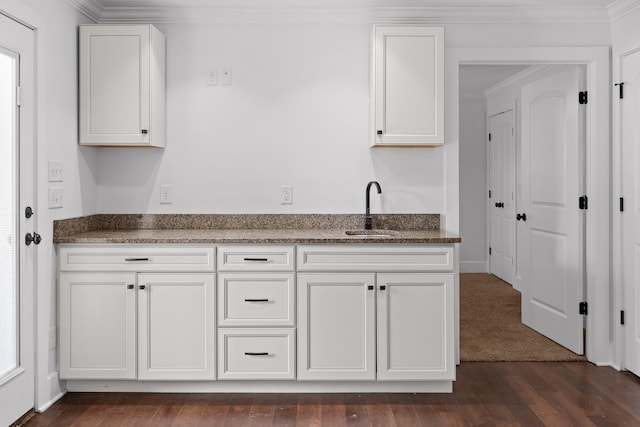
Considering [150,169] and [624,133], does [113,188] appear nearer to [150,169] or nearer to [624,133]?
[150,169]

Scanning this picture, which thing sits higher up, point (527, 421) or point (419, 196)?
point (419, 196)

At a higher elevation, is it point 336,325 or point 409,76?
point 409,76

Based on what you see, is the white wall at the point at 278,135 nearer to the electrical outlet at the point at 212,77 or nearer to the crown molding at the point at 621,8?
the electrical outlet at the point at 212,77

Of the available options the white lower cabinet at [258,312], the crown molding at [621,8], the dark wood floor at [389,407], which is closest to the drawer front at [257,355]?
the white lower cabinet at [258,312]

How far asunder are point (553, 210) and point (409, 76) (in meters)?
1.57

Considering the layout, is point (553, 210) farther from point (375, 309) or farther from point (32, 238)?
point (32, 238)

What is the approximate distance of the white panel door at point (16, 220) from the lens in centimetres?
252

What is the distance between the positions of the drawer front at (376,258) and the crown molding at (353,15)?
1525 millimetres

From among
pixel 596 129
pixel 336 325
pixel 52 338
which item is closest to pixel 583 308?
pixel 596 129

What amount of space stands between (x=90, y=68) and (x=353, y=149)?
1.68 metres

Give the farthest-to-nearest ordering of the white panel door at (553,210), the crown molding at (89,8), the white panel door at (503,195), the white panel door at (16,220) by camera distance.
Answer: the white panel door at (503,195), the white panel door at (553,210), the crown molding at (89,8), the white panel door at (16,220)

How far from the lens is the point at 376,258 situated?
2.94 meters

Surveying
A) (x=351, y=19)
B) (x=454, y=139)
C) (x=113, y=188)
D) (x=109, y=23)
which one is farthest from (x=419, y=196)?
(x=109, y=23)

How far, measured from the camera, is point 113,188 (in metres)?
3.52
